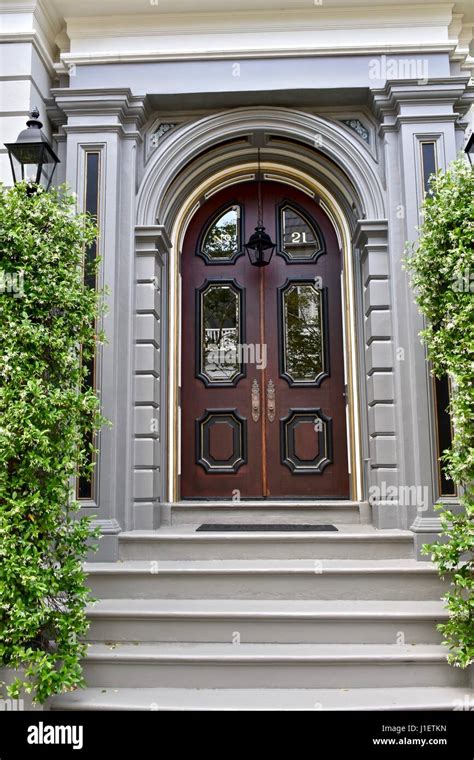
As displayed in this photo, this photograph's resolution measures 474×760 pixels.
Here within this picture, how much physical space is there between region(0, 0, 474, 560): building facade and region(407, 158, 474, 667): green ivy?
0.93 meters

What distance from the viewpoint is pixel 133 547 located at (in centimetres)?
475

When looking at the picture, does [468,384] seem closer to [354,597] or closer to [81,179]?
[354,597]

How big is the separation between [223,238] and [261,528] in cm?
292

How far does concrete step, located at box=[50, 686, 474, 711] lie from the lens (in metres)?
3.41

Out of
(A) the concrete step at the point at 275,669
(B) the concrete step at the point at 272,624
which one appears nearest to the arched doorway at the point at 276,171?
(B) the concrete step at the point at 272,624

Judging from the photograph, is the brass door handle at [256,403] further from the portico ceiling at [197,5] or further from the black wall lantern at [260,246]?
the portico ceiling at [197,5]

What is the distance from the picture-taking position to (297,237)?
6160 millimetres

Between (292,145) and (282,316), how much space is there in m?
1.64

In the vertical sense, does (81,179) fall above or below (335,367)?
above

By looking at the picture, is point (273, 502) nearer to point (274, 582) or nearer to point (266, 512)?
point (266, 512)

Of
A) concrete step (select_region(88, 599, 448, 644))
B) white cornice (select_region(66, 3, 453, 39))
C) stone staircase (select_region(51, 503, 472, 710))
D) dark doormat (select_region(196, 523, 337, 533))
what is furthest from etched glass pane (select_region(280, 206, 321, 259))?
concrete step (select_region(88, 599, 448, 644))

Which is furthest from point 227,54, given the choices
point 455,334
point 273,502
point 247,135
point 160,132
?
point 273,502

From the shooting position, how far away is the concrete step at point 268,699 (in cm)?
341
